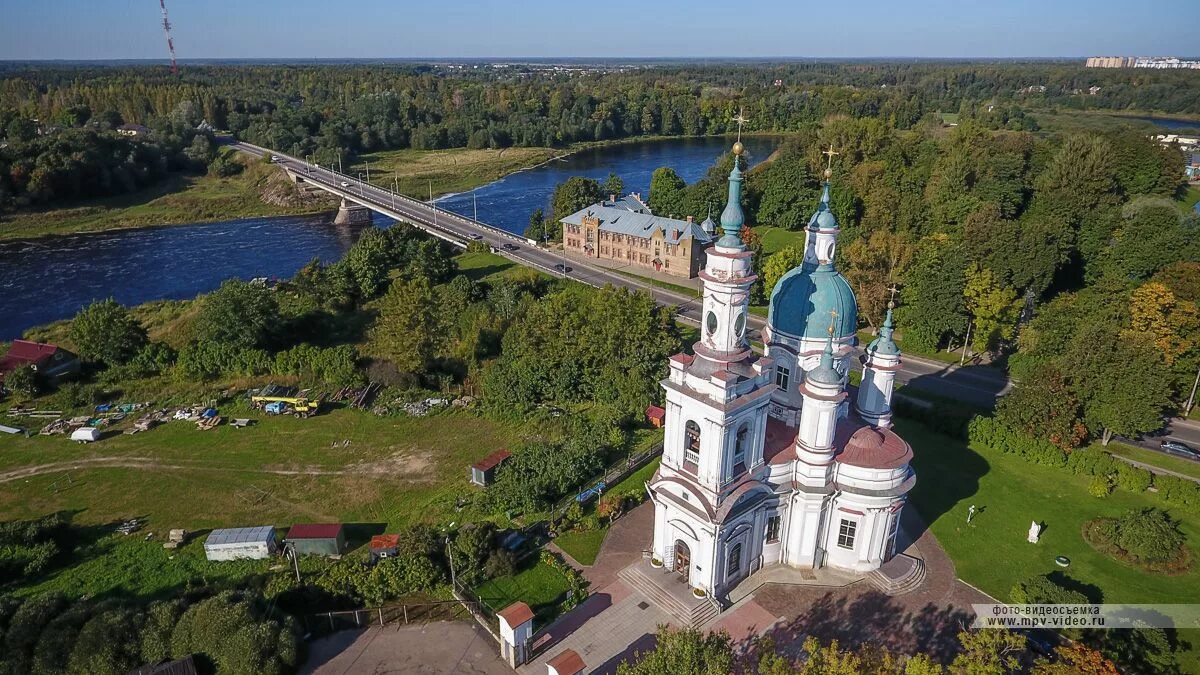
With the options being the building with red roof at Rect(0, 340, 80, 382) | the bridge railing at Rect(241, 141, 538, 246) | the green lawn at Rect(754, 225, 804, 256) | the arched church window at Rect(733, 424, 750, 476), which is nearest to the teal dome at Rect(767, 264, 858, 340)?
the arched church window at Rect(733, 424, 750, 476)

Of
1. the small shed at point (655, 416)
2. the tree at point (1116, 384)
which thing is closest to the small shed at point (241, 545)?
the small shed at point (655, 416)

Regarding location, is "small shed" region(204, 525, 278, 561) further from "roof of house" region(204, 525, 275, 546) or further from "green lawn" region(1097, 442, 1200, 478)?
"green lawn" region(1097, 442, 1200, 478)

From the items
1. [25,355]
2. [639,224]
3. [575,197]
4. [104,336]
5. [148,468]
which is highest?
[575,197]

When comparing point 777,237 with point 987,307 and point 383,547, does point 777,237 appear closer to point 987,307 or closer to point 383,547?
point 987,307

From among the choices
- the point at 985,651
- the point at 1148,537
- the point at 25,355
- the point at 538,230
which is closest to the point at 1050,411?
the point at 1148,537

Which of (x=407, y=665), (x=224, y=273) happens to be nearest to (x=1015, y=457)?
(x=407, y=665)

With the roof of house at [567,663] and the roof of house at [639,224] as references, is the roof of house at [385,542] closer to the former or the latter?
the roof of house at [567,663]
